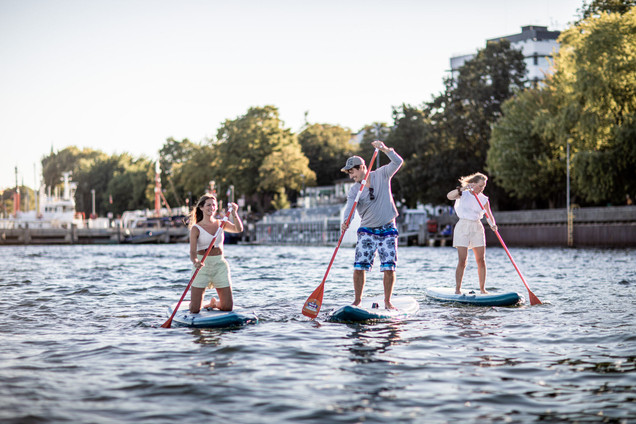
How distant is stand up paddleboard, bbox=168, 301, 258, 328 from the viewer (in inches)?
425

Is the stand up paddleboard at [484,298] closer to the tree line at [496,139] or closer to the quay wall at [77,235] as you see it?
the tree line at [496,139]

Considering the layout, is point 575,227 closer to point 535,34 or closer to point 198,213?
point 198,213

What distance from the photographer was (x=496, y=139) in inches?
2221

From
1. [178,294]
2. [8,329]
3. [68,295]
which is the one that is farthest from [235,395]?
[68,295]

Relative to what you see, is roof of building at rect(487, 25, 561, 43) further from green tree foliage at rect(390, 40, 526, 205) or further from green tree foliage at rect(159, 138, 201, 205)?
green tree foliage at rect(159, 138, 201, 205)

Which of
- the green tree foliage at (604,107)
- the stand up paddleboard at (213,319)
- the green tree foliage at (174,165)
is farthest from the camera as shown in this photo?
the green tree foliage at (174,165)

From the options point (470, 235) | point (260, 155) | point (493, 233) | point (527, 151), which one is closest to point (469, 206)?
point (470, 235)

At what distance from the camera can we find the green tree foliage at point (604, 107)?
42969 millimetres

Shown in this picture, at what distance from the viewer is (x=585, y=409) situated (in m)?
6.40

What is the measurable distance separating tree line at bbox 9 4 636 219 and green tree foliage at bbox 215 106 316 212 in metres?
0.13

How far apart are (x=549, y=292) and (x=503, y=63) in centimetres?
5306

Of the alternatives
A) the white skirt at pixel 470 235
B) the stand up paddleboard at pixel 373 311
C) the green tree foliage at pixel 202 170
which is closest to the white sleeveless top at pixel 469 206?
the white skirt at pixel 470 235

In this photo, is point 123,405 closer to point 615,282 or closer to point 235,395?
point 235,395

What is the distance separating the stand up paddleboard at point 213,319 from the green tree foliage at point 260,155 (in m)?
75.4
